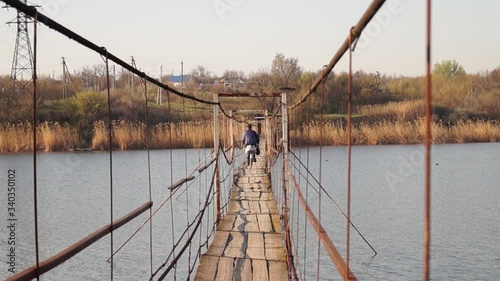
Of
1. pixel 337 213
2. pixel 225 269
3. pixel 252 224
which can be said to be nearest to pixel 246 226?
pixel 252 224

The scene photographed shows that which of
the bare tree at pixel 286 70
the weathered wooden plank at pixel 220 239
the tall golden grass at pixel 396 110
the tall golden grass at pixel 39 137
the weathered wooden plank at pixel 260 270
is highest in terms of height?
the bare tree at pixel 286 70

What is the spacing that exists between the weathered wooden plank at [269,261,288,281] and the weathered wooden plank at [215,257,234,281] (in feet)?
0.95

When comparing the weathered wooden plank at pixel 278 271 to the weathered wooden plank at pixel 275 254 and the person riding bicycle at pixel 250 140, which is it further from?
the person riding bicycle at pixel 250 140

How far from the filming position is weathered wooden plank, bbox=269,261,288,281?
448 cm

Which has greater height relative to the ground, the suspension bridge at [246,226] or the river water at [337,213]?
the suspension bridge at [246,226]

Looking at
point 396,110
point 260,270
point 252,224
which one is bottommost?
point 260,270

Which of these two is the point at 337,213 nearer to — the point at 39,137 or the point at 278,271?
the point at 278,271

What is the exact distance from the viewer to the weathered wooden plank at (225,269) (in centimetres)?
454

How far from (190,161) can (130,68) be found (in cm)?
1782

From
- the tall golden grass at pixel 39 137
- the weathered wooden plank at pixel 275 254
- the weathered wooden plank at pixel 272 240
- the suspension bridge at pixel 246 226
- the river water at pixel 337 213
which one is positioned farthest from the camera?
the tall golden grass at pixel 39 137

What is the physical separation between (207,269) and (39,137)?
14.6m

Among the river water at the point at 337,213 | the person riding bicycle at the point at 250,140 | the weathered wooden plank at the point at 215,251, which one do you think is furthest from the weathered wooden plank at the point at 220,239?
the person riding bicycle at the point at 250,140

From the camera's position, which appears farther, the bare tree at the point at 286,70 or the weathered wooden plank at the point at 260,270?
the bare tree at the point at 286,70

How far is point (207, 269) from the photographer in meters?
4.70
